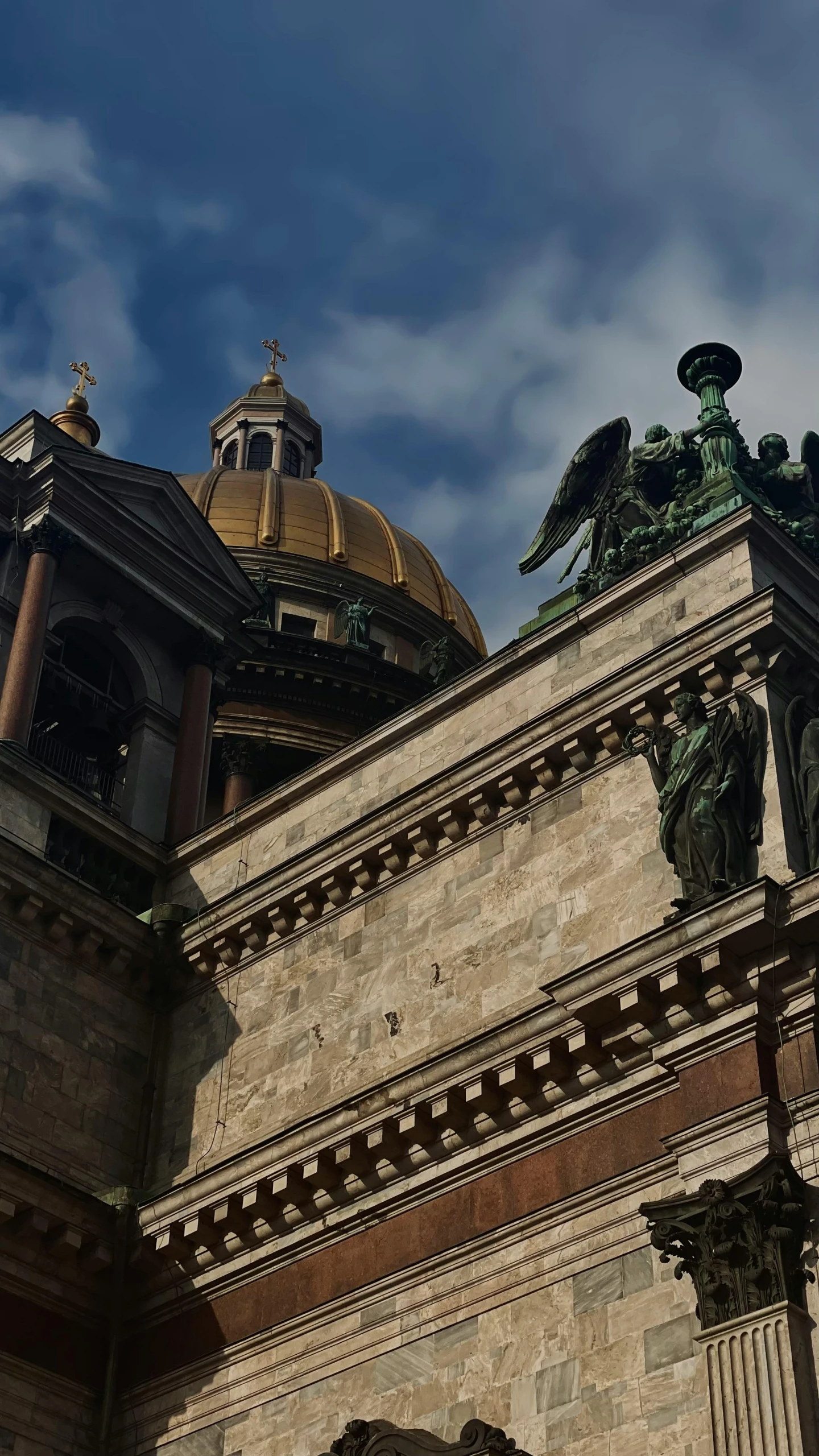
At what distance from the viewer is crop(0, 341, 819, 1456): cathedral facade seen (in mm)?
16938

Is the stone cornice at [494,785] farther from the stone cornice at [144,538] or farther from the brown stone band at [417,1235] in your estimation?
the stone cornice at [144,538]

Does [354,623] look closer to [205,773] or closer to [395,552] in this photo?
[395,552]

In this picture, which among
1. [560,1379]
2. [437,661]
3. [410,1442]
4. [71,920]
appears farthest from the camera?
[437,661]

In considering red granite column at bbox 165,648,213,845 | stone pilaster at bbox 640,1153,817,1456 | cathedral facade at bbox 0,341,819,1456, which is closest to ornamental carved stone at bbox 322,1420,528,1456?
cathedral facade at bbox 0,341,819,1456

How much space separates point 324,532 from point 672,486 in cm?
2498

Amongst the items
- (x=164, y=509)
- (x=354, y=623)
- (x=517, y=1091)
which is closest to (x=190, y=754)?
(x=164, y=509)

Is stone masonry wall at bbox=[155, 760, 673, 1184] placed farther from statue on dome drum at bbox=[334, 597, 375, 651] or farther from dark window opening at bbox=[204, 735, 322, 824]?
statue on dome drum at bbox=[334, 597, 375, 651]

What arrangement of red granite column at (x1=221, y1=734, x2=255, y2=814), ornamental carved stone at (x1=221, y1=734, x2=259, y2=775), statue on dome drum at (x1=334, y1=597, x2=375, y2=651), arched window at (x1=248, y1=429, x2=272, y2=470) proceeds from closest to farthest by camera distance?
red granite column at (x1=221, y1=734, x2=255, y2=814)
ornamental carved stone at (x1=221, y1=734, x2=259, y2=775)
statue on dome drum at (x1=334, y1=597, x2=375, y2=651)
arched window at (x1=248, y1=429, x2=272, y2=470)

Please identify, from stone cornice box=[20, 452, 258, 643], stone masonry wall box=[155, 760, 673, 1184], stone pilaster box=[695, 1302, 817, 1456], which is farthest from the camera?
stone cornice box=[20, 452, 258, 643]

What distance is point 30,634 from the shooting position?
2761 cm

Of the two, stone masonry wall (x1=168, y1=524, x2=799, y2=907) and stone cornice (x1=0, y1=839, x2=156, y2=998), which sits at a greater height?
stone masonry wall (x1=168, y1=524, x2=799, y2=907)

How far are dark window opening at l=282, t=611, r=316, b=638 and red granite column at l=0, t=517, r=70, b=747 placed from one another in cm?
1737

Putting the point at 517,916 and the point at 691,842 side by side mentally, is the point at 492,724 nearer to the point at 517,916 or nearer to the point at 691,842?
Result: the point at 517,916

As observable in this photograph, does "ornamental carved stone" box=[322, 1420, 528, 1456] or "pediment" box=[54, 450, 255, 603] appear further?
"pediment" box=[54, 450, 255, 603]
